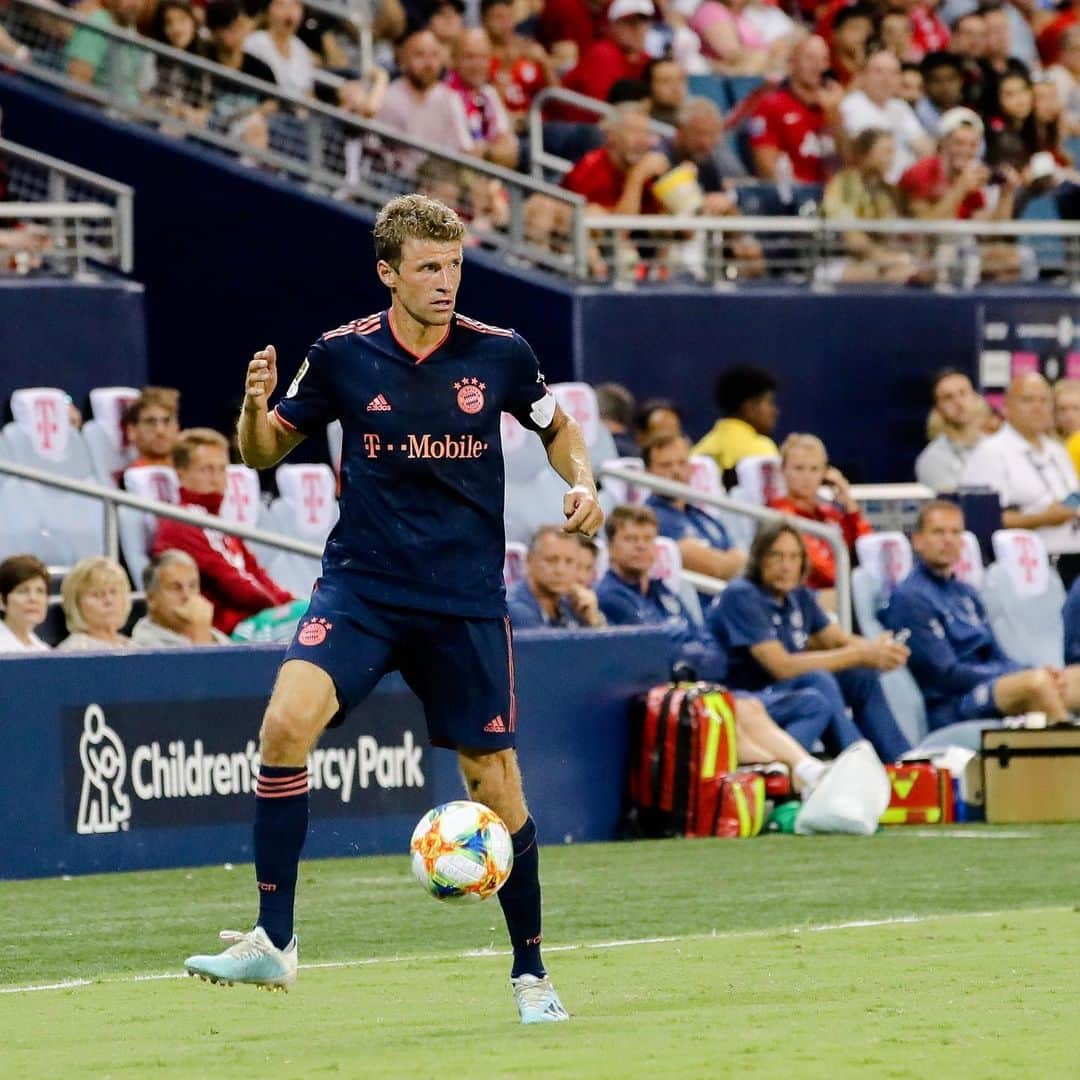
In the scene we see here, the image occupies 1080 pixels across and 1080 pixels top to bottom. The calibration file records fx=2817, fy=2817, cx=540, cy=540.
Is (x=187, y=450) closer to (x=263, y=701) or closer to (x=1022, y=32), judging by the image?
(x=263, y=701)

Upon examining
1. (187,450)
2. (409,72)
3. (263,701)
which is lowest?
(263,701)

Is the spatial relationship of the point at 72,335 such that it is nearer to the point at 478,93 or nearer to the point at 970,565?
the point at 478,93

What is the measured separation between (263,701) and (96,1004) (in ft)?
14.2

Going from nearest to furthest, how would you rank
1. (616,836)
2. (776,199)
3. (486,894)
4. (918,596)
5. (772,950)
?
(486,894), (772,950), (616,836), (918,596), (776,199)

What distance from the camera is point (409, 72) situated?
1767 cm

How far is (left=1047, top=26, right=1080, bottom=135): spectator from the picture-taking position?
21.5 meters

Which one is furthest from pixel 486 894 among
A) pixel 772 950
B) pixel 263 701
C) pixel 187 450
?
pixel 187 450

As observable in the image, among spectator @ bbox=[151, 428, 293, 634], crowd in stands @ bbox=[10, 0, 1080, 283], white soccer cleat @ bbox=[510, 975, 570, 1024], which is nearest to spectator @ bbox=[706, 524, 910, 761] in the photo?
spectator @ bbox=[151, 428, 293, 634]

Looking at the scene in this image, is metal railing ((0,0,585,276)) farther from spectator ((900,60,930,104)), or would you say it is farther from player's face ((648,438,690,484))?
spectator ((900,60,930,104))

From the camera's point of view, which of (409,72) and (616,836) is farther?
(409,72)

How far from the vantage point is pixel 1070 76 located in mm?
21594

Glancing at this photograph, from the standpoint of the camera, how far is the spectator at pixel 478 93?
1809 centimetres

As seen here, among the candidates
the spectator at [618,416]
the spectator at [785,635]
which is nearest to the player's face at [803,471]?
the spectator at [618,416]

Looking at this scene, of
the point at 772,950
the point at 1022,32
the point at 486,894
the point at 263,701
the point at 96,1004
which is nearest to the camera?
the point at 486,894
